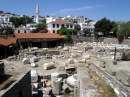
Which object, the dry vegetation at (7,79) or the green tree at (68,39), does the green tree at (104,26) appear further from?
the dry vegetation at (7,79)

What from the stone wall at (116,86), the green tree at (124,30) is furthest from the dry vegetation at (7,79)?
the green tree at (124,30)

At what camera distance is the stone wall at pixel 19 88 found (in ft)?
31.0

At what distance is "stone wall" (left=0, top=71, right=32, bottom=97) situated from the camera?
9441mm

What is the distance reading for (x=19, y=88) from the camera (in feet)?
37.8

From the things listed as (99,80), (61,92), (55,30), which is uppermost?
(55,30)

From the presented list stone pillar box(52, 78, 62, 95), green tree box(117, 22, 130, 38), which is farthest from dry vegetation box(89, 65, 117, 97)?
green tree box(117, 22, 130, 38)

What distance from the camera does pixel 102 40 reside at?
53.0 metres

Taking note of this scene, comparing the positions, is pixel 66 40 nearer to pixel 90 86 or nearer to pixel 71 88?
pixel 71 88

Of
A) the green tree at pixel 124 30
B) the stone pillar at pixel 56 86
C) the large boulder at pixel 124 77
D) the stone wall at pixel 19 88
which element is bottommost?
the stone pillar at pixel 56 86

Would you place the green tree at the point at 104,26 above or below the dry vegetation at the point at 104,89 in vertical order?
above

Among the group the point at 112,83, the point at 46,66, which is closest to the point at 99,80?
the point at 112,83

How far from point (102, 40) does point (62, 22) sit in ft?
68.7

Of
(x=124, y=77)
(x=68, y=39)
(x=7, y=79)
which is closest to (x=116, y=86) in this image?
(x=124, y=77)

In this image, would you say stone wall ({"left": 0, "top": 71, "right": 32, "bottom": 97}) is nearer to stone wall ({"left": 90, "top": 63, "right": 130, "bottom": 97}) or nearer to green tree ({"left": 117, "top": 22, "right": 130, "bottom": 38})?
stone wall ({"left": 90, "top": 63, "right": 130, "bottom": 97})
